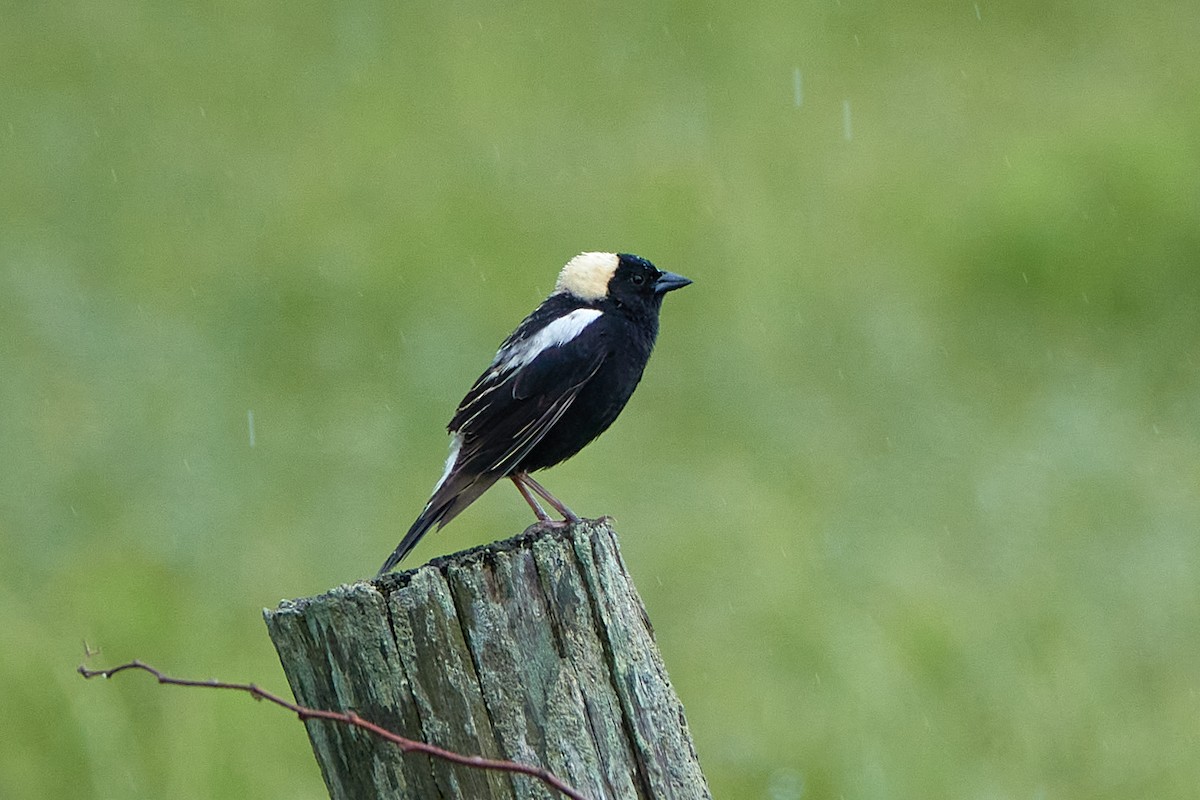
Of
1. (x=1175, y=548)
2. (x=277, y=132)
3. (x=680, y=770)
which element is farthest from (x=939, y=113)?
(x=680, y=770)

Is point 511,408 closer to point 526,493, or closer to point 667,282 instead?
point 526,493

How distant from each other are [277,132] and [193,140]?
67cm

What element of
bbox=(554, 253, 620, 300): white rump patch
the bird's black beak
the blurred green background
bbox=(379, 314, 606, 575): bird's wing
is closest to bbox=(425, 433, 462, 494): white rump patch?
bbox=(379, 314, 606, 575): bird's wing

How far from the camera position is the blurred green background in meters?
8.08

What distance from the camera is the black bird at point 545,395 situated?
4.16 m

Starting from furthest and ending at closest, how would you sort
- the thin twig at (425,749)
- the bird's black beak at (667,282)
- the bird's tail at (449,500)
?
1. the bird's black beak at (667,282)
2. the bird's tail at (449,500)
3. the thin twig at (425,749)

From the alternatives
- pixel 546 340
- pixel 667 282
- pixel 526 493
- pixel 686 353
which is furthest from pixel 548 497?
pixel 686 353

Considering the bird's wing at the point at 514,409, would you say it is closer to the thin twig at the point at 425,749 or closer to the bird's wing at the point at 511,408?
the bird's wing at the point at 511,408

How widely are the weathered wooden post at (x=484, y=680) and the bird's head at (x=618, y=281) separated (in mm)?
2277

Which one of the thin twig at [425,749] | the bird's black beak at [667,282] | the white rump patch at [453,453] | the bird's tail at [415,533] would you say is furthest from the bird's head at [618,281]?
the thin twig at [425,749]

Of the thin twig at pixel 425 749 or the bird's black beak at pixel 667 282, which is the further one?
the bird's black beak at pixel 667 282

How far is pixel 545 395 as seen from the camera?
425 centimetres

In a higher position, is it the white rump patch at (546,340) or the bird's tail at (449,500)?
the white rump patch at (546,340)

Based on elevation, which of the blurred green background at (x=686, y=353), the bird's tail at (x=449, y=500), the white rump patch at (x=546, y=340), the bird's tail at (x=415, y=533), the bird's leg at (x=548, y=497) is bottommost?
the bird's tail at (x=415, y=533)
